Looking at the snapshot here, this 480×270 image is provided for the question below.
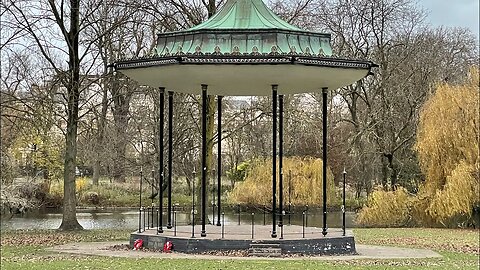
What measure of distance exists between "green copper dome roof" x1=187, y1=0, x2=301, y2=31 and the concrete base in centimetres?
532

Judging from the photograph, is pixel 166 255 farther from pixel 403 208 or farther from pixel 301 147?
pixel 301 147

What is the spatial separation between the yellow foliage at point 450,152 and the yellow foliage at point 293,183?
294 inches

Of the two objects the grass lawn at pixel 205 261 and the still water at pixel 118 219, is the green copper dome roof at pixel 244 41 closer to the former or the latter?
the grass lawn at pixel 205 261

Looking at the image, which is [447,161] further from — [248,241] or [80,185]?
[80,185]

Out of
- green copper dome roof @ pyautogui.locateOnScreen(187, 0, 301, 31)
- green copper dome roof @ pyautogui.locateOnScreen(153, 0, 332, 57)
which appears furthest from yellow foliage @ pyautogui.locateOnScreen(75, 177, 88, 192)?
green copper dome roof @ pyautogui.locateOnScreen(153, 0, 332, 57)

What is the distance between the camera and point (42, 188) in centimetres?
4466

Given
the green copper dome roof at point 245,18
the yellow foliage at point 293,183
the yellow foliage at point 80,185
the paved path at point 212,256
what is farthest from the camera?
the yellow foliage at point 80,185

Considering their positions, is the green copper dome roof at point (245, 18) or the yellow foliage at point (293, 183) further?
the yellow foliage at point (293, 183)

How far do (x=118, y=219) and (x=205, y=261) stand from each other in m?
23.6

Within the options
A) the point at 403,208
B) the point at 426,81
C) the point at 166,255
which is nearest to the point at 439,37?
the point at 426,81

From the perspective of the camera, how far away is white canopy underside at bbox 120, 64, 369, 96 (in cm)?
1867

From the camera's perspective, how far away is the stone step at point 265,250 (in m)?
18.0

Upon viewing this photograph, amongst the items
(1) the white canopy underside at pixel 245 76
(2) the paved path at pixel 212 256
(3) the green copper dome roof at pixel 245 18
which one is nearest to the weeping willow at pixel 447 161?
(2) the paved path at pixel 212 256

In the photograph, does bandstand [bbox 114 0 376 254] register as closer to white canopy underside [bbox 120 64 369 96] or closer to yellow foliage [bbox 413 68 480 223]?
white canopy underside [bbox 120 64 369 96]
